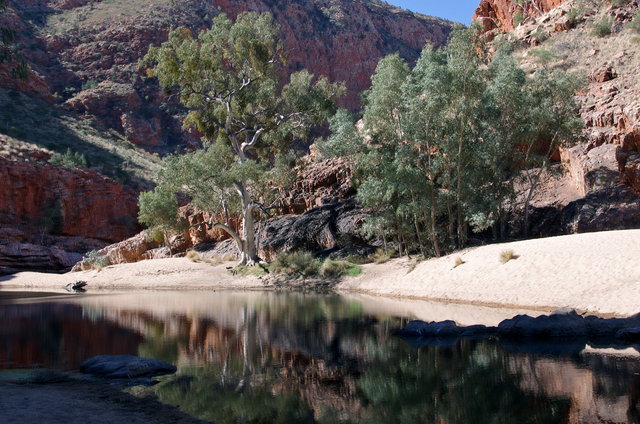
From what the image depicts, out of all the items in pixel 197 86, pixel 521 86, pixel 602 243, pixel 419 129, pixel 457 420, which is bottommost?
pixel 457 420

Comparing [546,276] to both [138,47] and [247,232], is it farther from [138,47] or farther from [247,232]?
[138,47]

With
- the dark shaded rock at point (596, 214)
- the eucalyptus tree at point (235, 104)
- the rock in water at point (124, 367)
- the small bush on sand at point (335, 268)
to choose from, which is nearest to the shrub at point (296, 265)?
the small bush on sand at point (335, 268)

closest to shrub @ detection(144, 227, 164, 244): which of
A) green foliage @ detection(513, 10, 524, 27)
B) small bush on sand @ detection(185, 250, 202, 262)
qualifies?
small bush on sand @ detection(185, 250, 202, 262)

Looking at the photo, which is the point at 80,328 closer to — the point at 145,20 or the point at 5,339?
the point at 5,339

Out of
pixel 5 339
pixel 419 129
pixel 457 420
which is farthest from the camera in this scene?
pixel 419 129

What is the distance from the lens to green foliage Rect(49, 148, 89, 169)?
54.4 metres

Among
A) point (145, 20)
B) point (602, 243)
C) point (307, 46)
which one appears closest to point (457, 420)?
point (602, 243)

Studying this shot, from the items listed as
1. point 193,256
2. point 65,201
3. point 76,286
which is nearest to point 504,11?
point 193,256

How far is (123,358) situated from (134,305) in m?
12.5

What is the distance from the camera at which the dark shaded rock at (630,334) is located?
39.6 ft

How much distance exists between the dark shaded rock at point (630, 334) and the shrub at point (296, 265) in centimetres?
1889

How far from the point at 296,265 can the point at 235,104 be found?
37.7 feet

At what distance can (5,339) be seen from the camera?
13703 mm

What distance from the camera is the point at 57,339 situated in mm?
13672
